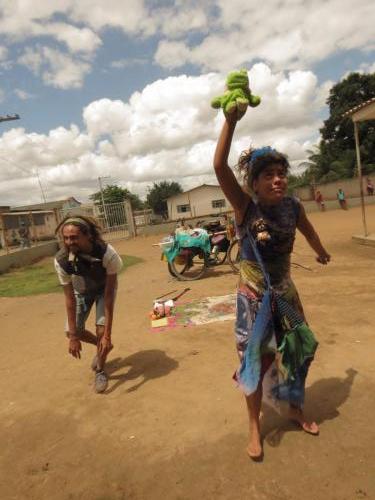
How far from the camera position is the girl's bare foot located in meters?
2.49

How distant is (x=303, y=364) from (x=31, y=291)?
8.35 m

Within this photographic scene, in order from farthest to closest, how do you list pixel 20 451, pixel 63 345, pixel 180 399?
pixel 63 345, pixel 180 399, pixel 20 451

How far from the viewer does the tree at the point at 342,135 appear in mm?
33781

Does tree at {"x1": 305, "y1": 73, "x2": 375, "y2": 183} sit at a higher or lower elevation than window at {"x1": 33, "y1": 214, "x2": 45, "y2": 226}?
higher

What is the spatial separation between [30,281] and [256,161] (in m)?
10.4

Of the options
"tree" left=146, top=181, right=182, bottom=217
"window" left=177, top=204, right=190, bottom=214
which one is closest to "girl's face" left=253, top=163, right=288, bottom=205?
"window" left=177, top=204, right=190, bottom=214

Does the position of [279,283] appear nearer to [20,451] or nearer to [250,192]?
[250,192]

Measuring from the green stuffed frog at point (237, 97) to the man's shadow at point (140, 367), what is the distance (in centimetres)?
260

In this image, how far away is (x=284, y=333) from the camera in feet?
7.82

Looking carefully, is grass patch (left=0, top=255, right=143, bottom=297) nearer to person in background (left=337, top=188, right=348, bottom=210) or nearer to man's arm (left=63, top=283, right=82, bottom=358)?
man's arm (left=63, top=283, right=82, bottom=358)

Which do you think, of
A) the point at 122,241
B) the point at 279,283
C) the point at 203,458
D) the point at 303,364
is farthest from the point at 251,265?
the point at 122,241

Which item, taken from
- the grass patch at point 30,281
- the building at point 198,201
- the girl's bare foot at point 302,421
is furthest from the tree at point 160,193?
the girl's bare foot at point 302,421

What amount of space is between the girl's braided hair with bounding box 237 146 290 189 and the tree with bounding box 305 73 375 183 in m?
33.7

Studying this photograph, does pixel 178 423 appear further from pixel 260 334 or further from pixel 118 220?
pixel 118 220
